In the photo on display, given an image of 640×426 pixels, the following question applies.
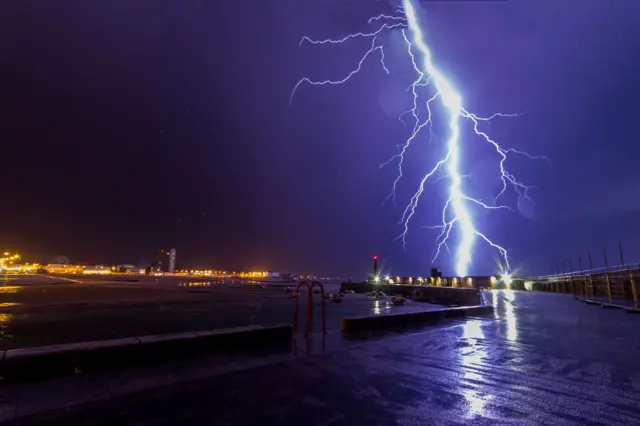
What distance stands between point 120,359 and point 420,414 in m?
4.55

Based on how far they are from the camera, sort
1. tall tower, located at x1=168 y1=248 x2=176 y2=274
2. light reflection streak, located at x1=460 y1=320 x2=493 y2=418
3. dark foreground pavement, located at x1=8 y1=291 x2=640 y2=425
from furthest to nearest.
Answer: tall tower, located at x1=168 y1=248 x2=176 y2=274, light reflection streak, located at x1=460 y1=320 x2=493 y2=418, dark foreground pavement, located at x1=8 y1=291 x2=640 y2=425

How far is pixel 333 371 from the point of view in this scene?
203 inches

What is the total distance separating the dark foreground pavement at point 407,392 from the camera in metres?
3.40

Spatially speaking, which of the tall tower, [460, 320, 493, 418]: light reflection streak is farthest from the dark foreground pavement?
the tall tower

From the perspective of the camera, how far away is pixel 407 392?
421 cm

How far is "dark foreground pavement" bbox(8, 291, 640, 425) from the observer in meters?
3.40

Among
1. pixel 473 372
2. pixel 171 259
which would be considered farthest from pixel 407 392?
pixel 171 259

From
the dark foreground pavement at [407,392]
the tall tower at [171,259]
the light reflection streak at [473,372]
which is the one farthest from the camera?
the tall tower at [171,259]

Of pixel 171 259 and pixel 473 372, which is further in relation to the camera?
pixel 171 259

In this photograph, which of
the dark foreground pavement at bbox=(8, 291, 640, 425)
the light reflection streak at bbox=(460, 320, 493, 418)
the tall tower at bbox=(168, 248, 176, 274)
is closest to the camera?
the dark foreground pavement at bbox=(8, 291, 640, 425)

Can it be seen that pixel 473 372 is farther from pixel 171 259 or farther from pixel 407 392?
pixel 171 259

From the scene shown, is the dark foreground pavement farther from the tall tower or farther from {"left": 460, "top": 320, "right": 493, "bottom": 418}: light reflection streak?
the tall tower

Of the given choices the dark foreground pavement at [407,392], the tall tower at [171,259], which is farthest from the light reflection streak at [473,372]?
the tall tower at [171,259]

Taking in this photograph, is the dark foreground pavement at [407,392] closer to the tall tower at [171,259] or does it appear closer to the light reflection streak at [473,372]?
the light reflection streak at [473,372]
